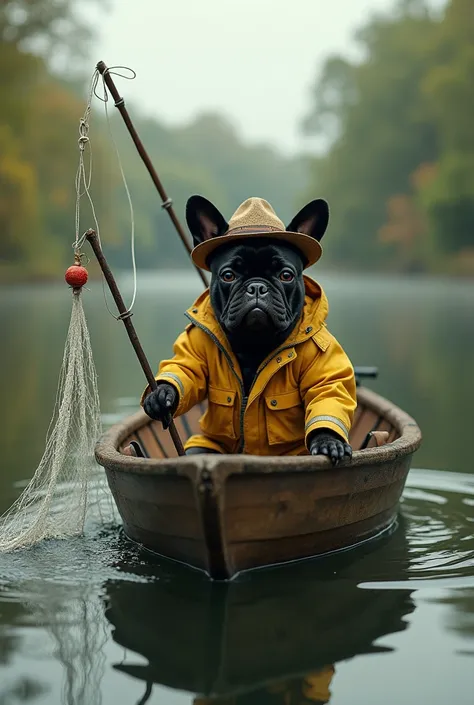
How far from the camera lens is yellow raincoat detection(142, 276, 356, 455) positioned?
4.65m

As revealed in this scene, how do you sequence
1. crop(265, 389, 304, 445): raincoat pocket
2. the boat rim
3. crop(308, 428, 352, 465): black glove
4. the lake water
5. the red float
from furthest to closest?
crop(265, 389, 304, 445): raincoat pocket → the red float → crop(308, 428, 352, 465): black glove → the boat rim → the lake water

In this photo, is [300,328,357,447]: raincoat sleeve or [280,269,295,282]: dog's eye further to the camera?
[280,269,295,282]: dog's eye

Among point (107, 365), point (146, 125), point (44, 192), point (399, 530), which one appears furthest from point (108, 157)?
point (146, 125)

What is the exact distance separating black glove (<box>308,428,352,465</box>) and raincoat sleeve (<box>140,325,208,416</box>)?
27.0 inches

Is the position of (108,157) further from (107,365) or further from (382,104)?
(107,365)

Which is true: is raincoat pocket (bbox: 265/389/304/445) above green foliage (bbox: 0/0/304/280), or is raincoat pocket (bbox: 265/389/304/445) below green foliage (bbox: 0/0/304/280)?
below

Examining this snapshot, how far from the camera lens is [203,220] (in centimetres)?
488

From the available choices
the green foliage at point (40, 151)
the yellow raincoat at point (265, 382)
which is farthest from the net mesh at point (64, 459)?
the green foliage at point (40, 151)

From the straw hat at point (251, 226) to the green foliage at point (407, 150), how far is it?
34.6 m

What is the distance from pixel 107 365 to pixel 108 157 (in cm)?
3931

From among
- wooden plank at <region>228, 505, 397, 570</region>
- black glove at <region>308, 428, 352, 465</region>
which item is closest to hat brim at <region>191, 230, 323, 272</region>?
black glove at <region>308, 428, 352, 465</region>

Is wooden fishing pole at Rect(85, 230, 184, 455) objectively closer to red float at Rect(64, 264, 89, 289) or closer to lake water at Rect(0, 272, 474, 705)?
red float at Rect(64, 264, 89, 289)

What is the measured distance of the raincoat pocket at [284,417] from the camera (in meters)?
4.70

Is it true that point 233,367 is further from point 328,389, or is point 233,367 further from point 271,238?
point 271,238
